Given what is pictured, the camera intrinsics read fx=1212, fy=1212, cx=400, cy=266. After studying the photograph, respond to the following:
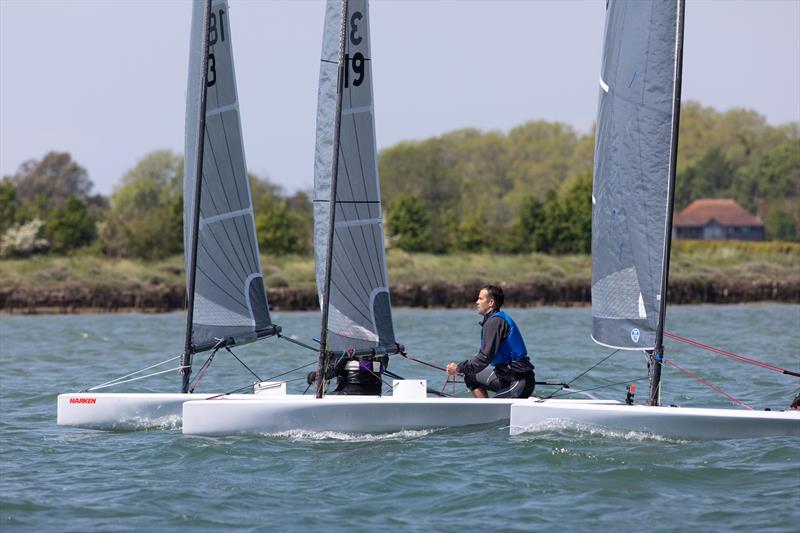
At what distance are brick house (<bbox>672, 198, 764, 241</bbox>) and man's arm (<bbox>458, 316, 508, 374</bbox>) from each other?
71384mm

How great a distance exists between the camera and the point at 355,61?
12.6 m

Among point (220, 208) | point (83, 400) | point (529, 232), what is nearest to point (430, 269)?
point (529, 232)

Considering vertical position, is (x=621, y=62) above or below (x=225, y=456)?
above

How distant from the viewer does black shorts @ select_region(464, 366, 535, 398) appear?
465 inches

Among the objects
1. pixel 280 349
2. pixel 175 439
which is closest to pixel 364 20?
pixel 175 439

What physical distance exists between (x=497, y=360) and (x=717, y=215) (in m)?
73.0

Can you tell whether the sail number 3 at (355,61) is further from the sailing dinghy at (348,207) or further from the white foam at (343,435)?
the white foam at (343,435)

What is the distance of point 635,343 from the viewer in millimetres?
11055

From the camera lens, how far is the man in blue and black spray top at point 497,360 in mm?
11555

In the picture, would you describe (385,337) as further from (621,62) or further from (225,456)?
(621,62)

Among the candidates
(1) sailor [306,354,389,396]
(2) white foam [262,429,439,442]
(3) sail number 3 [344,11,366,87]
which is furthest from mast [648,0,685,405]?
(3) sail number 3 [344,11,366,87]

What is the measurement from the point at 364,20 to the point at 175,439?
183 inches

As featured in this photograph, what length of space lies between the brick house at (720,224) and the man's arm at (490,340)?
234 ft

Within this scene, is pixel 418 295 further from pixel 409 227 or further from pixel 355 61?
pixel 355 61
